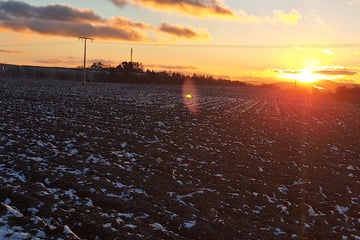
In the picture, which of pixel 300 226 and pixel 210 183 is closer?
pixel 300 226

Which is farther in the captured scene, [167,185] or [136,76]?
Result: [136,76]

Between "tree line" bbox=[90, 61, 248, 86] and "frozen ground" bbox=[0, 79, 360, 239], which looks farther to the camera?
"tree line" bbox=[90, 61, 248, 86]

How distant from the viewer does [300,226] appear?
9.63 meters

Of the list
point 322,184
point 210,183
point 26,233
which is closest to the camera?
point 26,233

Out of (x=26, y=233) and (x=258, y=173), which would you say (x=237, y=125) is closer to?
(x=258, y=173)

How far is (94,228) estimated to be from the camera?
8.33 meters

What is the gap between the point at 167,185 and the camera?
11977 millimetres

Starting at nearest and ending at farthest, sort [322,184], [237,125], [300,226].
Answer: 1. [300,226]
2. [322,184]
3. [237,125]

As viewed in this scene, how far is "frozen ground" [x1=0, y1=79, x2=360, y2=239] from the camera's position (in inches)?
347

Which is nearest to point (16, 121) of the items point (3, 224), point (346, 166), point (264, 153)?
point (264, 153)

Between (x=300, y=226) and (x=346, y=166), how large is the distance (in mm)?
7945

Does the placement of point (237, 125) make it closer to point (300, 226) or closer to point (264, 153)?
point (264, 153)

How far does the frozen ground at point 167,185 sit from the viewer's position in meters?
8.82

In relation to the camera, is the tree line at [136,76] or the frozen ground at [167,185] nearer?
the frozen ground at [167,185]
